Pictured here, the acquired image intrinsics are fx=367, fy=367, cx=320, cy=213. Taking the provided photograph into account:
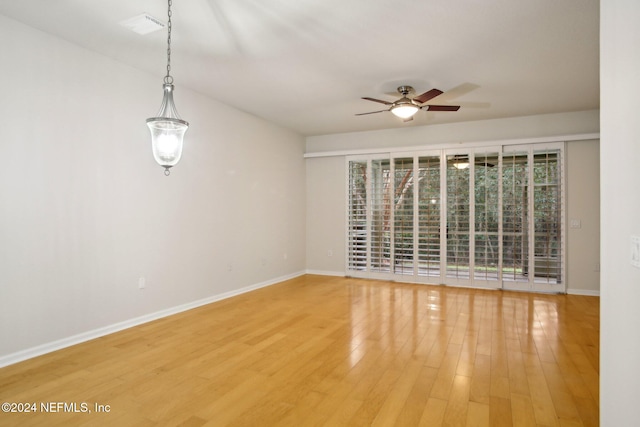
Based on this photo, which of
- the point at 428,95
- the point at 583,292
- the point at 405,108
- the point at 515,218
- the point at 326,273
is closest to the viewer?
the point at 428,95

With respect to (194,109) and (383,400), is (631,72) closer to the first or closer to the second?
(383,400)

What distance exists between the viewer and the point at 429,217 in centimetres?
610

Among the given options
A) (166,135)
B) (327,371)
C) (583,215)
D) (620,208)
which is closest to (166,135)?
(166,135)

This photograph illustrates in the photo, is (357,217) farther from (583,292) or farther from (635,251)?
(635,251)

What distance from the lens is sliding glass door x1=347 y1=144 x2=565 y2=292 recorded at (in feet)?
18.2

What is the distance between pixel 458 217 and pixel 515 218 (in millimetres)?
819

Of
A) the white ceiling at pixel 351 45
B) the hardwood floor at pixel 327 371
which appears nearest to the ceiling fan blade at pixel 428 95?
the white ceiling at pixel 351 45

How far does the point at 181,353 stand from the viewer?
3.07 metres

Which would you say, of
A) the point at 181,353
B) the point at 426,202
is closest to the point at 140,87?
the point at 181,353

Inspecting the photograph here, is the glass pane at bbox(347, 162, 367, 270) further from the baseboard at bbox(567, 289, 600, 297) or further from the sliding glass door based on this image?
the baseboard at bbox(567, 289, 600, 297)

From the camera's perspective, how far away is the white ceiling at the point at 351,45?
2.75m

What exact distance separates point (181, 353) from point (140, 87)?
9.09ft

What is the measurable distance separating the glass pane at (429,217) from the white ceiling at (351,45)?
143 centimetres

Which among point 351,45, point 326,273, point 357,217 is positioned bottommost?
point 326,273
